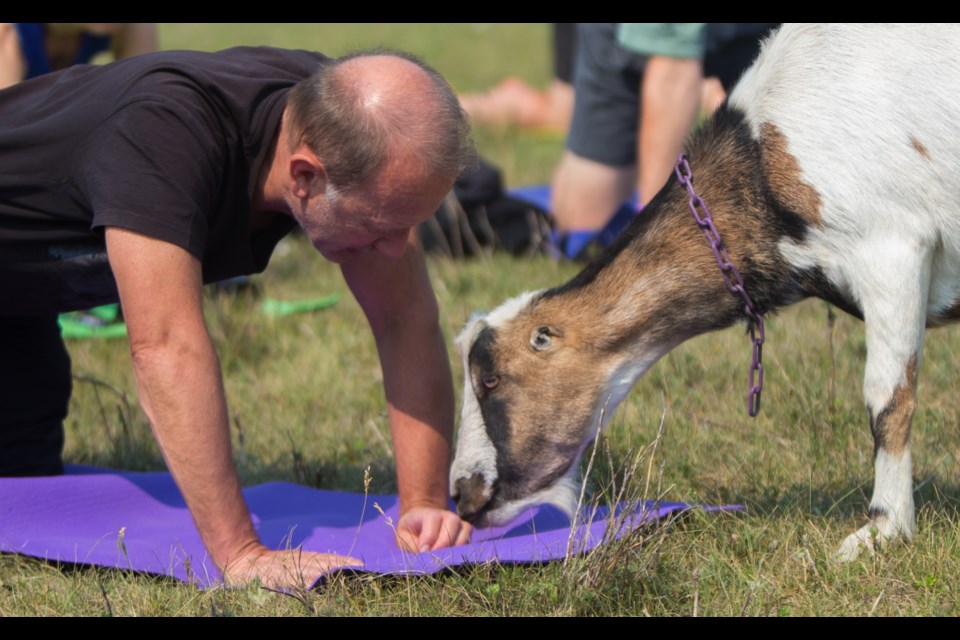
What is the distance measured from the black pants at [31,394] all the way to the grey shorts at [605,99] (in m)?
3.83

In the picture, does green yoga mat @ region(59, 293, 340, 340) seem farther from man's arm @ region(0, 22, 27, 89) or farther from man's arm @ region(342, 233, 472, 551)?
man's arm @ region(342, 233, 472, 551)

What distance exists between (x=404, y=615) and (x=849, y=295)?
1.60m

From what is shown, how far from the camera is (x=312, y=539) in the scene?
4180 millimetres

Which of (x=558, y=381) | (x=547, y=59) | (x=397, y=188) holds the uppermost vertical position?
(x=397, y=188)

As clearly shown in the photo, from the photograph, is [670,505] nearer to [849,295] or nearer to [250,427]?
[849,295]

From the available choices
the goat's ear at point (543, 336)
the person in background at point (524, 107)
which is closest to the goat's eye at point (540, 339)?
the goat's ear at point (543, 336)

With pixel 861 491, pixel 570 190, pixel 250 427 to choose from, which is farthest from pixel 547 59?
pixel 861 491

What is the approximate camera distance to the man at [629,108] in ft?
22.3

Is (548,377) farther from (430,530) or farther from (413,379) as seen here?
(430,530)

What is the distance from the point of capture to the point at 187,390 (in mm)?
3475

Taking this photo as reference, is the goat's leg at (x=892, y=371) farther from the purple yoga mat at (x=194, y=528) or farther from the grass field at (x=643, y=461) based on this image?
the purple yoga mat at (x=194, y=528)

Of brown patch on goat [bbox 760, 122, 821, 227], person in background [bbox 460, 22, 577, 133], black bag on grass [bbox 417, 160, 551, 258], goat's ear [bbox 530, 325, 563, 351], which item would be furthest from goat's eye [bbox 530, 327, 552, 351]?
person in background [bbox 460, 22, 577, 133]

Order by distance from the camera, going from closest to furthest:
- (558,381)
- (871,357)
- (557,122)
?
(871,357)
(558,381)
(557,122)

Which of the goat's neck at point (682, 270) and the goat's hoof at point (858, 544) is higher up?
the goat's neck at point (682, 270)
